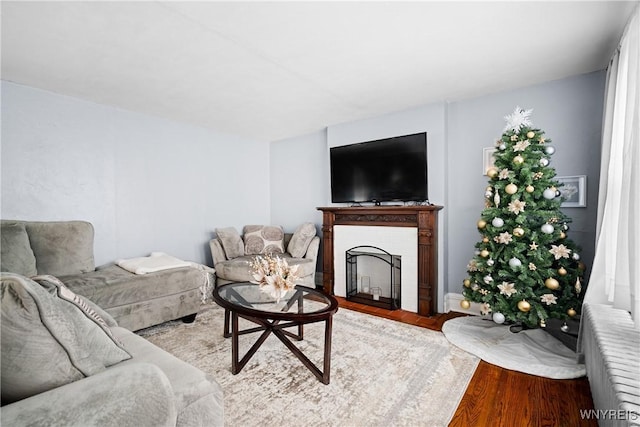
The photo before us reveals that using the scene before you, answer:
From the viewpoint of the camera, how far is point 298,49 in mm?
2271

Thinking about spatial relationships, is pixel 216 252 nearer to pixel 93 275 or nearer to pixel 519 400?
pixel 93 275

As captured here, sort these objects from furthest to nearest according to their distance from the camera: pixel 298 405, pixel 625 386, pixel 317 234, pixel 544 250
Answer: pixel 317 234
pixel 544 250
pixel 298 405
pixel 625 386

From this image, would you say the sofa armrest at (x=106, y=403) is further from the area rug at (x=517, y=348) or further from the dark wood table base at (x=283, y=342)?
the area rug at (x=517, y=348)

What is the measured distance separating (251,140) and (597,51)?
4.29 m

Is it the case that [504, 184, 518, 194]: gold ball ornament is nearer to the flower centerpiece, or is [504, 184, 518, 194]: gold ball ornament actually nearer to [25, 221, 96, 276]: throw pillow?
the flower centerpiece

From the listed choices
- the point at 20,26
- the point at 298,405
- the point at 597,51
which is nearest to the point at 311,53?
the point at 20,26

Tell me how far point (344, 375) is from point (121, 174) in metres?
3.32

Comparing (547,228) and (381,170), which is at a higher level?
(381,170)

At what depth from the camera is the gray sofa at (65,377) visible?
32.3 inches

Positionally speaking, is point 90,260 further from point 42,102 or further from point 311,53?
point 311,53

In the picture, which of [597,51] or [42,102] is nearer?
[597,51]

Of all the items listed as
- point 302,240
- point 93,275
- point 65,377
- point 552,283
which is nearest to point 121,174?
point 93,275

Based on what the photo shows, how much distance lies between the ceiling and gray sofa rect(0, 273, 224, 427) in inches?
68.0

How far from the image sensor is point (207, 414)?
1.10 meters
